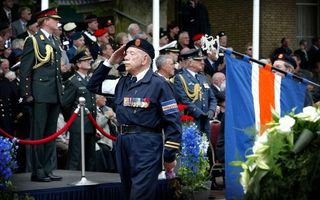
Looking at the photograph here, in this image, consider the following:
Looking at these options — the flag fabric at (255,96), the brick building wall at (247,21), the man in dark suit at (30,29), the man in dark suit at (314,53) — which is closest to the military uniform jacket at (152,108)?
the flag fabric at (255,96)

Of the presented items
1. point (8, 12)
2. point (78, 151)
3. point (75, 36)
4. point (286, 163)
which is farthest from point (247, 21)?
point (286, 163)

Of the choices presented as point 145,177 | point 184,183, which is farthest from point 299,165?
point 184,183

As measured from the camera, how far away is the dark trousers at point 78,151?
41.5 ft

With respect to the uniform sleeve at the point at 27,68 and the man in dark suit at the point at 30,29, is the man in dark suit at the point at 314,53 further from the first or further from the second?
the uniform sleeve at the point at 27,68

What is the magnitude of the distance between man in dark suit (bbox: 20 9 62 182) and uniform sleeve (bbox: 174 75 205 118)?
2.91m

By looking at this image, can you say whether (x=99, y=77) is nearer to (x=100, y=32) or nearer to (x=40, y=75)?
(x=40, y=75)

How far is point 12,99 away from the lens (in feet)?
42.2

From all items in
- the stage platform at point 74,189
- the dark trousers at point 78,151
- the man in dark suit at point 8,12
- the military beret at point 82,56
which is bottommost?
the stage platform at point 74,189

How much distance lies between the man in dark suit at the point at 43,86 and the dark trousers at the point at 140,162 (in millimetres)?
2344

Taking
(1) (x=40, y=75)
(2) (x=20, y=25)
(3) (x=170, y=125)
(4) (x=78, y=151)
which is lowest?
(4) (x=78, y=151)

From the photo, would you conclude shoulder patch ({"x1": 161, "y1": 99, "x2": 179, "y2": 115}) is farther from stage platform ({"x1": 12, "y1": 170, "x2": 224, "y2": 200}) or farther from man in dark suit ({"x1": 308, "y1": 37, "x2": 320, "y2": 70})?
man in dark suit ({"x1": 308, "y1": 37, "x2": 320, "y2": 70})

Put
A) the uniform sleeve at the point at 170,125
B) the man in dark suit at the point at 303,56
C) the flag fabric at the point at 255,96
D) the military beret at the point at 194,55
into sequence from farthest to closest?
the man in dark suit at the point at 303,56 < the military beret at the point at 194,55 < the flag fabric at the point at 255,96 < the uniform sleeve at the point at 170,125

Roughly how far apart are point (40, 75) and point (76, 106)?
1.88 m

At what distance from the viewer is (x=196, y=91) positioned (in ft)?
45.2
